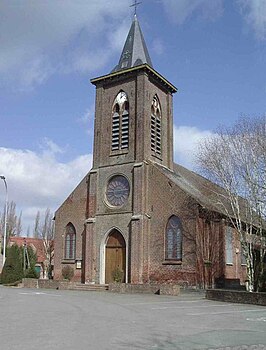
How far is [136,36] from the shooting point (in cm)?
3834

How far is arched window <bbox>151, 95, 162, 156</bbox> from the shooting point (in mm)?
35156

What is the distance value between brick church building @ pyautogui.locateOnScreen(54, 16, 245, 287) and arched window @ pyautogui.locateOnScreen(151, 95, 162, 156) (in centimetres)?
8

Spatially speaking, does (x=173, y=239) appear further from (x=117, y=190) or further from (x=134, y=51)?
(x=134, y=51)

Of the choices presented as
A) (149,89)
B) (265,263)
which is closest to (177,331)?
(265,263)

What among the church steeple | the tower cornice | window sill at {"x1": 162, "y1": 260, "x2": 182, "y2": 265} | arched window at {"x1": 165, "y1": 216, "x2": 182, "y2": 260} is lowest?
window sill at {"x1": 162, "y1": 260, "x2": 182, "y2": 265}

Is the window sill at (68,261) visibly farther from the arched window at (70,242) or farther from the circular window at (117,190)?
the circular window at (117,190)

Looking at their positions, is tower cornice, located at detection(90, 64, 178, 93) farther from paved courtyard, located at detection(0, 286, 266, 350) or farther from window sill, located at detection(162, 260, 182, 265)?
paved courtyard, located at detection(0, 286, 266, 350)

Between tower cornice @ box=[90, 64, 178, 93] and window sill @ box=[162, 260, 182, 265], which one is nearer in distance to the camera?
window sill @ box=[162, 260, 182, 265]

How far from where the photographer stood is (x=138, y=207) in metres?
32.1

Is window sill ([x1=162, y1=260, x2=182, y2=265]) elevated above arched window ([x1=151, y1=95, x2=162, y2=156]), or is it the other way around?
arched window ([x1=151, y1=95, x2=162, y2=156])

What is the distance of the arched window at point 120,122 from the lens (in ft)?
115

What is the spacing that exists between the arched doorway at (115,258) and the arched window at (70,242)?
3.82 metres

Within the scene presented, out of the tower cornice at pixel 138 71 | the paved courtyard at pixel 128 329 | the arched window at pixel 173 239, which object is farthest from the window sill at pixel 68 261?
the paved courtyard at pixel 128 329

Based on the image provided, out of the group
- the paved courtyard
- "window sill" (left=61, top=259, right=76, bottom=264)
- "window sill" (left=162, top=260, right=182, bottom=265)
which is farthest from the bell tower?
the paved courtyard
